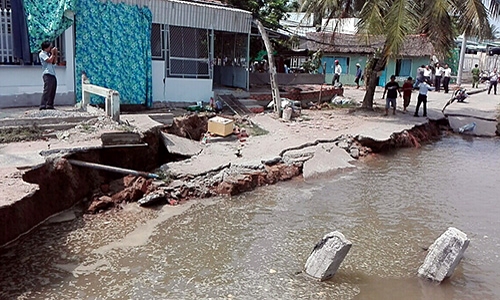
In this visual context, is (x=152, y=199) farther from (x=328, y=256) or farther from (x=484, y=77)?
(x=484, y=77)

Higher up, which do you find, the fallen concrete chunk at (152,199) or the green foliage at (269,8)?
the green foliage at (269,8)

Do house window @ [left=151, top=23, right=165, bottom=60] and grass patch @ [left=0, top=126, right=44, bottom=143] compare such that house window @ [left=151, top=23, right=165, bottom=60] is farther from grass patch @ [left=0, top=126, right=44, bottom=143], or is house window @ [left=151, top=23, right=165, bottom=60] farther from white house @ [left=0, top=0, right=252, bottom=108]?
grass patch @ [left=0, top=126, right=44, bottom=143]

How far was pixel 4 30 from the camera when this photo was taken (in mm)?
11547

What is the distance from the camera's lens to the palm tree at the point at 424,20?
14266 mm

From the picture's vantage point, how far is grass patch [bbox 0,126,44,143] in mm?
Result: 9000

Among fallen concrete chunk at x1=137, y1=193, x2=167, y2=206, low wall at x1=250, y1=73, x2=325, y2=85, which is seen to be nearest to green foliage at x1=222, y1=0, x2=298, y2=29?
low wall at x1=250, y1=73, x2=325, y2=85

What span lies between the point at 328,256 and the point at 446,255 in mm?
1668

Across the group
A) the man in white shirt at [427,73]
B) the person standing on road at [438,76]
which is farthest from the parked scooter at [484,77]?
the man in white shirt at [427,73]

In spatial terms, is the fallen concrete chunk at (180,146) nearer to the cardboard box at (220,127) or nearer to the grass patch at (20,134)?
the cardboard box at (220,127)

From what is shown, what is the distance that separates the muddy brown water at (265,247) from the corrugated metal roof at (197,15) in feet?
24.9

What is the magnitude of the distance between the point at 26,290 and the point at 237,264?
2.84 meters

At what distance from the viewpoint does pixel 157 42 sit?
1490 cm

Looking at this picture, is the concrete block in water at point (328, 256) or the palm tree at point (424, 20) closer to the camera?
the concrete block in water at point (328, 256)

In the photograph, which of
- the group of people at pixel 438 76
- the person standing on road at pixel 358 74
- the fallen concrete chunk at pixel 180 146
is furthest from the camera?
the person standing on road at pixel 358 74
